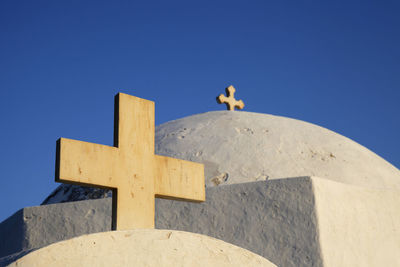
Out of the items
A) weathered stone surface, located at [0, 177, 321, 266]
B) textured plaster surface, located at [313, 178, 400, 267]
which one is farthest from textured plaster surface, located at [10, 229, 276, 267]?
textured plaster surface, located at [313, 178, 400, 267]

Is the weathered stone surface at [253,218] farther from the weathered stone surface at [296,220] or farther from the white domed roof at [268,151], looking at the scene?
the white domed roof at [268,151]

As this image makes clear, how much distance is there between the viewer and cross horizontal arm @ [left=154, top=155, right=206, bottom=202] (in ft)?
8.45

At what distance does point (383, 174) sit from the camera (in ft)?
18.6

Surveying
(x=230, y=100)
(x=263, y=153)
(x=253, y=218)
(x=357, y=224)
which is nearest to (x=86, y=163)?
(x=253, y=218)

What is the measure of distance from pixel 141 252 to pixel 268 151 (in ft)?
11.1

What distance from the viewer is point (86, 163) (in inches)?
92.3

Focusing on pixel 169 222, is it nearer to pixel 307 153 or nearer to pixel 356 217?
pixel 356 217

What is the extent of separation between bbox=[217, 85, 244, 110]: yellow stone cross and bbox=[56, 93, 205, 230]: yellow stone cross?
14.1 ft

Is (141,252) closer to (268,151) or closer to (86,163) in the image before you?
(86,163)

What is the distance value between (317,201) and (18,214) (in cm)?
265

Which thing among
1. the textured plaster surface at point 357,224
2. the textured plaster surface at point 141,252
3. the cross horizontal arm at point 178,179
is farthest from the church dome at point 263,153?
the textured plaster surface at point 141,252

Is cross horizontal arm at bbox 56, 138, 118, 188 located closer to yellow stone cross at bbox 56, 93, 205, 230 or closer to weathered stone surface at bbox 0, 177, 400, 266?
yellow stone cross at bbox 56, 93, 205, 230

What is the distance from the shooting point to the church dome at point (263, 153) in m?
5.25

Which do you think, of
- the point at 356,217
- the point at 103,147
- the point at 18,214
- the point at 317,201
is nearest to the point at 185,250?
the point at 103,147
